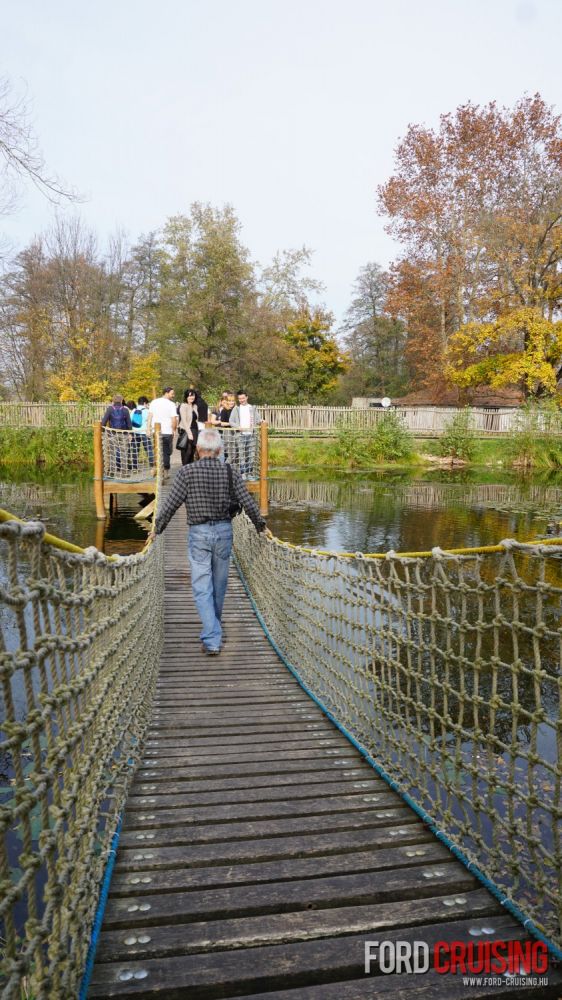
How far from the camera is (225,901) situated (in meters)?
1.66

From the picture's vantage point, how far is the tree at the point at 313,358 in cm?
3012

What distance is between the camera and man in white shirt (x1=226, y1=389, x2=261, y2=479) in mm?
8695

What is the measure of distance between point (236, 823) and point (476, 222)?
26.9 meters

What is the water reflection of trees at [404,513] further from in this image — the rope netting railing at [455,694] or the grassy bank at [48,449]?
the grassy bank at [48,449]

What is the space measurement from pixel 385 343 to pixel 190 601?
33.6 m

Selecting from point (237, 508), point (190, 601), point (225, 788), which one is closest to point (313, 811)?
point (225, 788)

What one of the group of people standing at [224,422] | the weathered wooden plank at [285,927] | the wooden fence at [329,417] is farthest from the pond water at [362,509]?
the weathered wooden plank at [285,927]

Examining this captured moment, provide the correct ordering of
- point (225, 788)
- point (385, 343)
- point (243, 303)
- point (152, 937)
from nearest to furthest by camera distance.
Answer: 1. point (152, 937)
2. point (225, 788)
3. point (243, 303)
4. point (385, 343)

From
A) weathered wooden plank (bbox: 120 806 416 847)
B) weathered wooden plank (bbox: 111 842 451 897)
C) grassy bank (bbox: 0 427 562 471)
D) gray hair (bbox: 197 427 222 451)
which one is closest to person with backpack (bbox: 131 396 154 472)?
grassy bank (bbox: 0 427 562 471)

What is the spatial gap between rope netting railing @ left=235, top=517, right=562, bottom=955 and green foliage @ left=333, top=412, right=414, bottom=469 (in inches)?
546

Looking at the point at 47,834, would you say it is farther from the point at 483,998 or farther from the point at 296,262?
the point at 296,262

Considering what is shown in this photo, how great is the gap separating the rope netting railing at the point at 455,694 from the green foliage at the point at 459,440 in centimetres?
1483

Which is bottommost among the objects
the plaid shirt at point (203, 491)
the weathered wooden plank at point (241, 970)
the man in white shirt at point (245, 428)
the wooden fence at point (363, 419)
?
the weathered wooden plank at point (241, 970)

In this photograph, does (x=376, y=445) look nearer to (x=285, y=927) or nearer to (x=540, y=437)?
(x=540, y=437)
